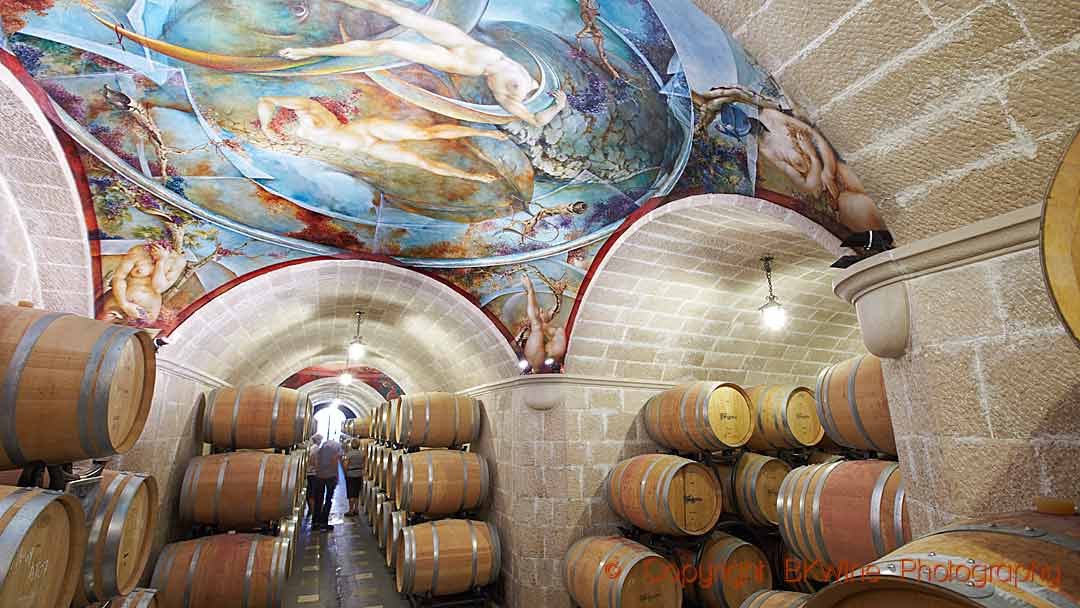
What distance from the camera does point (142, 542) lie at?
126 inches

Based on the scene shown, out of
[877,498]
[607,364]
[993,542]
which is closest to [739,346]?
[607,364]

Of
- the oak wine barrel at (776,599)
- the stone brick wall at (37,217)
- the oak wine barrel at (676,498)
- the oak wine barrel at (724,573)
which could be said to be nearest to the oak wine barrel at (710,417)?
the oak wine barrel at (676,498)

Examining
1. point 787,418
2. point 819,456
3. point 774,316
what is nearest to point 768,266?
point 774,316

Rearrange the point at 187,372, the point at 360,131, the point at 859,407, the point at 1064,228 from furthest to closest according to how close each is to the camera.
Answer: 1. the point at 187,372
2. the point at 360,131
3. the point at 859,407
4. the point at 1064,228

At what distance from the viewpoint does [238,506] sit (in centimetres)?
538

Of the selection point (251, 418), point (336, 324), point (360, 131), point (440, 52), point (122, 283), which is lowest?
point (251, 418)

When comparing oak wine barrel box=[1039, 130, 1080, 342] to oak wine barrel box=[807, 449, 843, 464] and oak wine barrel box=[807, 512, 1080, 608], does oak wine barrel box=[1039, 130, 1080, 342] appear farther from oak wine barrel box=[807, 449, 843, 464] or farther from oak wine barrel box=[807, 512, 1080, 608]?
oak wine barrel box=[807, 449, 843, 464]

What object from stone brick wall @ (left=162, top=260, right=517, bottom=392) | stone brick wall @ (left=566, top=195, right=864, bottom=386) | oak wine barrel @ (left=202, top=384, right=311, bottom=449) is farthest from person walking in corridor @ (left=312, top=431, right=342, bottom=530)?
stone brick wall @ (left=566, top=195, right=864, bottom=386)

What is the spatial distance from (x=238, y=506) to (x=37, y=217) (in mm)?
3226

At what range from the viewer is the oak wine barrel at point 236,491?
5285 millimetres

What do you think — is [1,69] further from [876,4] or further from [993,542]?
[993,542]

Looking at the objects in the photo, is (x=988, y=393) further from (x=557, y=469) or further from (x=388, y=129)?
(x=557, y=469)

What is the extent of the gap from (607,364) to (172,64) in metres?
5.01

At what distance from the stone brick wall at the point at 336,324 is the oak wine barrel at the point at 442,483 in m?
1.24
